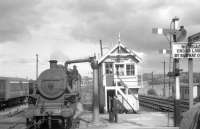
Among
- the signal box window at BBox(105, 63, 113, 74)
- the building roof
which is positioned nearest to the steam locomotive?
the building roof

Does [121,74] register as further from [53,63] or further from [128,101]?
[53,63]

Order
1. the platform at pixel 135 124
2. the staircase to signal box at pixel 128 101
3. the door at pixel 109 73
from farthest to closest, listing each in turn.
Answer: the door at pixel 109 73 → the staircase to signal box at pixel 128 101 → the platform at pixel 135 124

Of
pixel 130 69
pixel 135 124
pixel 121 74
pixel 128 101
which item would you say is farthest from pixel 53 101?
pixel 130 69

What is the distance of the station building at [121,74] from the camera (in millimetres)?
26781

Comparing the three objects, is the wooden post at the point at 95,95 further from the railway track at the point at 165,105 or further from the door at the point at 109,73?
the railway track at the point at 165,105

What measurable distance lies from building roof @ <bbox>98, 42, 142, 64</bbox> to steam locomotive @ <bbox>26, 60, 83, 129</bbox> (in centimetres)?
908

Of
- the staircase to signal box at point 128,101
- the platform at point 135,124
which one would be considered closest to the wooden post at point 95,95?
the platform at point 135,124

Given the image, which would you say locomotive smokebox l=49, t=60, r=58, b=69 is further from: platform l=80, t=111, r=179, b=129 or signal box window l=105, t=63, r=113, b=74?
signal box window l=105, t=63, r=113, b=74

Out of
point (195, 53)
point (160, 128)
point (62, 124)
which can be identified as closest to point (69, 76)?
point (62, 124)

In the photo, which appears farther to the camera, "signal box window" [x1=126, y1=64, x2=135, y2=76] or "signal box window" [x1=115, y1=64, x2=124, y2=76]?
"signal box window" [x1=115, y1=64, x2=124, y2=76]

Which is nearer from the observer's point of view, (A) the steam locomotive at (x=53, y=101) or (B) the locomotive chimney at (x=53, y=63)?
(A) the steam locomotive at (x=53, y=101)

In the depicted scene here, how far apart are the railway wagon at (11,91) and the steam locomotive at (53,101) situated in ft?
48.8

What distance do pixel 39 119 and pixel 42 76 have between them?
2301 mm

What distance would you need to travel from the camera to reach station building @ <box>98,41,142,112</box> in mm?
26781
